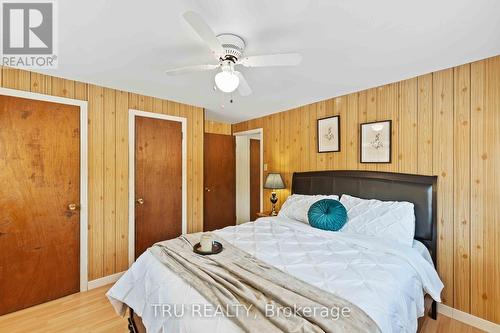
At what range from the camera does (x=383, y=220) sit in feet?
7.09

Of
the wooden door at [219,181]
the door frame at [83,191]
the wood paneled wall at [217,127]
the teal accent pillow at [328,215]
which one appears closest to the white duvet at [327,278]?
the teal accent pillow at [328,215]

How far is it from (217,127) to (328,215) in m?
3.34

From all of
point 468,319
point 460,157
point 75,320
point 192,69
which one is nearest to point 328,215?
point 460,157

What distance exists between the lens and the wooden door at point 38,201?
223cm

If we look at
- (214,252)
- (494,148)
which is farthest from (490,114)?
(214,252)

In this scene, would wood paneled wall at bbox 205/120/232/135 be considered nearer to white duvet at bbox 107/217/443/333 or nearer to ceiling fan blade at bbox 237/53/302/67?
white duvet at bbox 107/217/443/333

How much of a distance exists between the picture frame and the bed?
21.5 inches

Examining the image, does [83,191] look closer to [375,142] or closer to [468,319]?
[375,142]

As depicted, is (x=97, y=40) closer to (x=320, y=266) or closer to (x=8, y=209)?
(x=8, y=209)

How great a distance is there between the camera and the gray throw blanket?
101 cm

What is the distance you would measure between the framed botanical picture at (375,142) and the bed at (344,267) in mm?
180

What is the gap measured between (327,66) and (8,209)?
3.30 m

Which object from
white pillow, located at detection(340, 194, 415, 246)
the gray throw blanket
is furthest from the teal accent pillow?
the gray throw blanket

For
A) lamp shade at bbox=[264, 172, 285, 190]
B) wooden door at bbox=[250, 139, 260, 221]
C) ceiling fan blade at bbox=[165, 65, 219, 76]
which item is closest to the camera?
ceiling fan blade at bbox=[165, 65, 219, 76]
